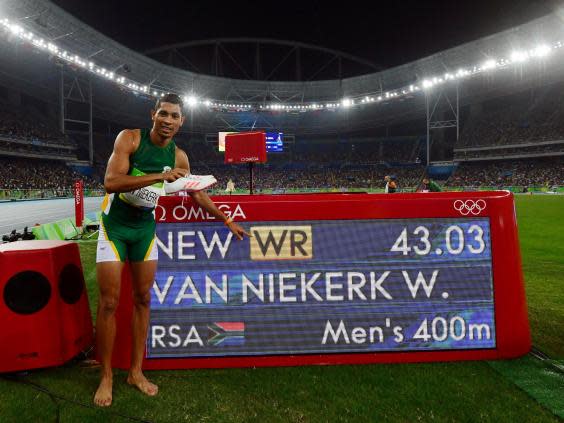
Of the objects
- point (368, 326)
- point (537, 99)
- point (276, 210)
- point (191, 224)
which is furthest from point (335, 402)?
point (537, 99)

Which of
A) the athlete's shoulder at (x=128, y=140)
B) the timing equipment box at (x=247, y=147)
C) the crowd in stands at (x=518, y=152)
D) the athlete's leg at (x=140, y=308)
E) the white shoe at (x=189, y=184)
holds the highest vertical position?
the crowd in stands at (x=518, y=152)

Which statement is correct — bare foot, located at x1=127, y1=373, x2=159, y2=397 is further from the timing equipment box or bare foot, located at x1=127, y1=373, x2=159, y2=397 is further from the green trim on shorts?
the timing equipment box

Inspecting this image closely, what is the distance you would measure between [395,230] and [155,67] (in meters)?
42.4

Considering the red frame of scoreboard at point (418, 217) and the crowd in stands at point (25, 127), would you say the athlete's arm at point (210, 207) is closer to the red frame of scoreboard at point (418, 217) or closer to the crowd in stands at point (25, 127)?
the red frame of scoreboard at point (418, 217)

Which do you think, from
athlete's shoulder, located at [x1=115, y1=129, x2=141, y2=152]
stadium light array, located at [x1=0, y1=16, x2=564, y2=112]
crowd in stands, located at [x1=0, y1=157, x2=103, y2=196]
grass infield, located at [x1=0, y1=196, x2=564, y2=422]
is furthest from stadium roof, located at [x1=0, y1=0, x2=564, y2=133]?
grass infield, located at [x1=0, y1=196, x2=564, y2=422]

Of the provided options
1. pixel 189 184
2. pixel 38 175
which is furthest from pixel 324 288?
pixel 38 175

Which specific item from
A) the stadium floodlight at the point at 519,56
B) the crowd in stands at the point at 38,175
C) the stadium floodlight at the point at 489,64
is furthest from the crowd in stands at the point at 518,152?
the crowd in stands at the point at 38,175

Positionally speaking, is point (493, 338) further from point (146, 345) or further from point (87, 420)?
point (87, 420)

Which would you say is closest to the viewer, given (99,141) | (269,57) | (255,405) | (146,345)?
(255,405)

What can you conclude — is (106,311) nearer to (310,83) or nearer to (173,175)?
(173,175)

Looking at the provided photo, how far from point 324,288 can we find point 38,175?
1621 inches

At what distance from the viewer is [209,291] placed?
2.97 m

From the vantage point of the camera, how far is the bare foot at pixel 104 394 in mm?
2471

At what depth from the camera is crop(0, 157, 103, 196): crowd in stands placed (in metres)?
30.9
